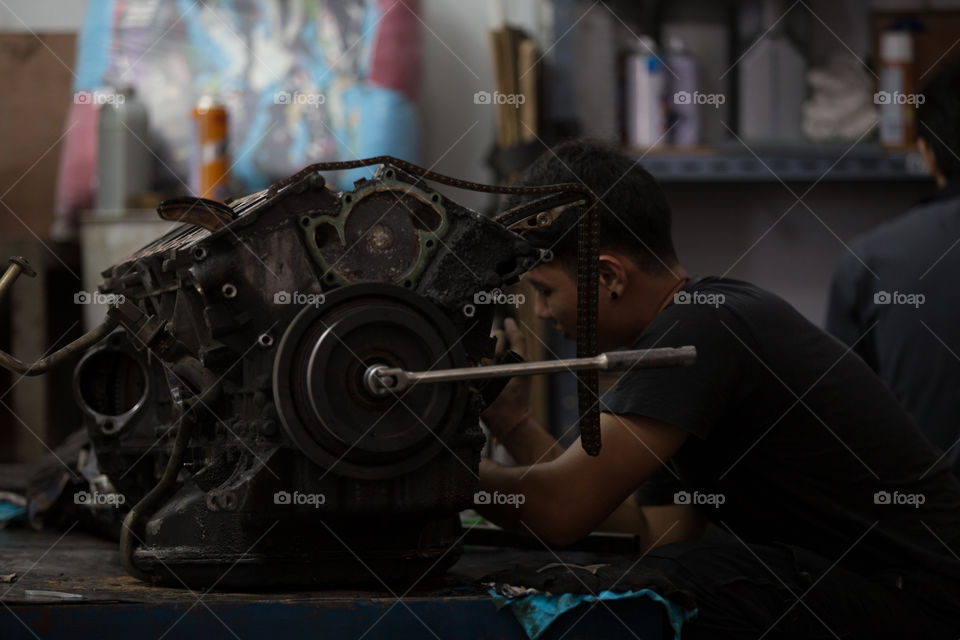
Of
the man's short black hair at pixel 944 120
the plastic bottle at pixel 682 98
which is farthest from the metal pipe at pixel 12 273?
the plastic bottle at pixel 682 98

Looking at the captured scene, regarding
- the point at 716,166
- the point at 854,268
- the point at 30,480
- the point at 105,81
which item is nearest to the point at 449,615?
the point at 30,480

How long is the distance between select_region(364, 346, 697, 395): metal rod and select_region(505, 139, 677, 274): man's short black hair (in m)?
0.47

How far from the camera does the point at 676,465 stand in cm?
175

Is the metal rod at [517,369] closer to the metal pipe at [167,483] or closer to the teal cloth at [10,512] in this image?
the metal pipe at [167,483]

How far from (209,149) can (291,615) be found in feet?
6.32

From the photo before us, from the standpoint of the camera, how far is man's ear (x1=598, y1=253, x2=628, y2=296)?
1686 mm

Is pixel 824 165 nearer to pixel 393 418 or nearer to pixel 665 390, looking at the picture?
pixel 665 390

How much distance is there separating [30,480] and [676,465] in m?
1.21

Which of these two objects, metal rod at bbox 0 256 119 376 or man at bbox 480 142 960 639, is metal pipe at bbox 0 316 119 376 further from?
man at bbox 480 142 960 639

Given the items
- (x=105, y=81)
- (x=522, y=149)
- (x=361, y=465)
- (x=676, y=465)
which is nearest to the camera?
(x=361, y=465)

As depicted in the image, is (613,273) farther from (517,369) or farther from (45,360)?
(45,360)

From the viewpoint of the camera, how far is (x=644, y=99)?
3141mm

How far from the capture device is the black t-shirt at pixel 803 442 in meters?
1.55

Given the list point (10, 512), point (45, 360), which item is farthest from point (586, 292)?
point (10, 512)
